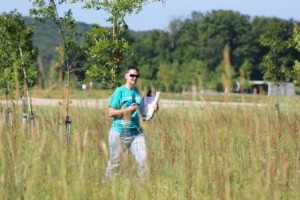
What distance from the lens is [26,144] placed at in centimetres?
696

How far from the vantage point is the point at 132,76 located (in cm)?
776

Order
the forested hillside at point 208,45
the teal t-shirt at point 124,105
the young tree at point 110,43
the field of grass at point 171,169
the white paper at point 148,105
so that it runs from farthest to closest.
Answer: the forested hillside at point 208,45, the young tree at point 110,43, the teal t-shirt at point 124,105, the white paper at point 148,105, the field of grass at point 171,169

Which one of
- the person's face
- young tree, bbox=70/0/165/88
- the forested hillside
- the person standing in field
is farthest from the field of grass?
the forested hillside

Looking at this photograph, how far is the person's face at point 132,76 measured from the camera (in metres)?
7.75

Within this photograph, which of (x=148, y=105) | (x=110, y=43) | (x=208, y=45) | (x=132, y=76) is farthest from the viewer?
(x=208, y=45)

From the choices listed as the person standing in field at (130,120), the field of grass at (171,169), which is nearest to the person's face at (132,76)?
the person standing in field at (130,120)

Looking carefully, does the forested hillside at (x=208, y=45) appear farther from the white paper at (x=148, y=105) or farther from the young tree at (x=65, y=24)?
the white paper at (x=148, y=105)

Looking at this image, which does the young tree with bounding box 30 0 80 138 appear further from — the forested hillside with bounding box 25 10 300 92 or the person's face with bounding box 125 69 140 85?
the forested hillside with bounding box 25 10 300 92

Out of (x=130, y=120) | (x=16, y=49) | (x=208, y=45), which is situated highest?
(x=208, y=45)

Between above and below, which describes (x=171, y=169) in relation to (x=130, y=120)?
below

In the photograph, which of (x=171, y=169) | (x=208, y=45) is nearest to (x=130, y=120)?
(x=171, y=169)

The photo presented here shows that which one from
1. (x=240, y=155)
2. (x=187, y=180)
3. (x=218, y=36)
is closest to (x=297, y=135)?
(x=240, y=155)

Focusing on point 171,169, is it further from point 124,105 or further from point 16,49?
point 16,49

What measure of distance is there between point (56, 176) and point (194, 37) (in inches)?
3141
